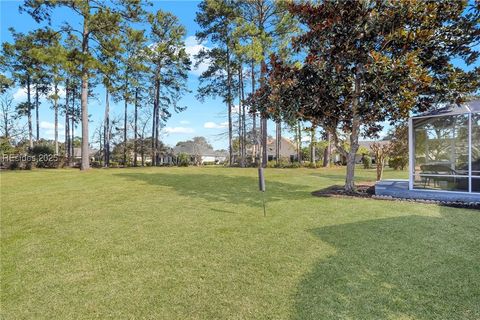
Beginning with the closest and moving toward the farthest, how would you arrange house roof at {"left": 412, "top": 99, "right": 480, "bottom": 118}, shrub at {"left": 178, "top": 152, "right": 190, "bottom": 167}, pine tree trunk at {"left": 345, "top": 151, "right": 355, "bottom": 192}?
house roof at {"left": 412, "top": 99, "right": 480, "bottom": 118}
pine tree trunk at {"left": 345, "top": 151, "right": 355, "bottom": 192}
shrub at {"left": 178, "top": 152, "right": 190, "bottom": 167}

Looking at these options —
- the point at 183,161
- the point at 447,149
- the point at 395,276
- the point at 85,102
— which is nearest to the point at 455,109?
the point at 447,149

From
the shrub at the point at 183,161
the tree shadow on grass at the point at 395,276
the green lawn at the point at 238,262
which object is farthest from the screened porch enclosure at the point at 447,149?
the shrub at the point at 183,161

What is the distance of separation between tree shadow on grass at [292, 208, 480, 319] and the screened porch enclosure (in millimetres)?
3960

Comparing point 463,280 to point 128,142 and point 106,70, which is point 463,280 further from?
point 128,142

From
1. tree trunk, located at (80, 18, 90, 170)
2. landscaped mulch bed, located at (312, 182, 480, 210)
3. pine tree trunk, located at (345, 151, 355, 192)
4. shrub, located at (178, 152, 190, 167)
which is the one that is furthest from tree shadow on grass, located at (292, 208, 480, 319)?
shrub, located at (178, 152, 190, 167)

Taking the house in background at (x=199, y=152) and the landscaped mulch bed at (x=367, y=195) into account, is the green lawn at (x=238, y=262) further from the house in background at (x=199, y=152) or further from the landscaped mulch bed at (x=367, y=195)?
the house in background at (x=199, y=152)

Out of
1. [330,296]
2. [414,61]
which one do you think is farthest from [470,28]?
[330,296]

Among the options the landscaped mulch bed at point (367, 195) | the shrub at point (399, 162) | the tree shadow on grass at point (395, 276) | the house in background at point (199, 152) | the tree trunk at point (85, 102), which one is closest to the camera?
the tree shadow on grass at point (395, 276)

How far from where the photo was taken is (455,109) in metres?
8.35

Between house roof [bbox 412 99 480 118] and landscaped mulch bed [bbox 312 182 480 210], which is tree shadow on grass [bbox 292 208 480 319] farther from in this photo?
house roof [bbox 412 99 480 118]

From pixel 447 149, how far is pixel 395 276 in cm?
760

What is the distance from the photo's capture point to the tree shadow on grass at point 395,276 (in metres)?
2.62

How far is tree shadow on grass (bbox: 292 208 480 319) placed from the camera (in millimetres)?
2625

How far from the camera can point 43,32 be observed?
15422mm
